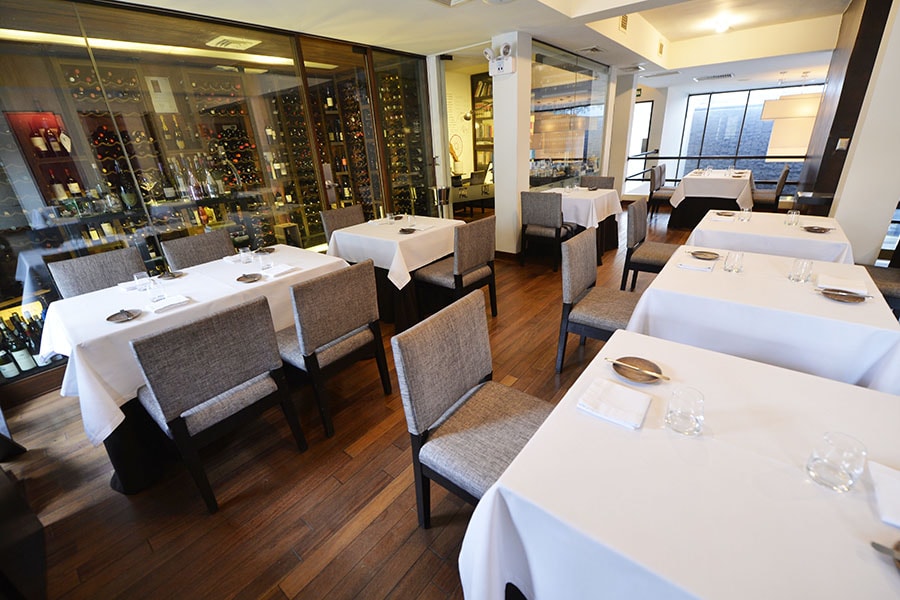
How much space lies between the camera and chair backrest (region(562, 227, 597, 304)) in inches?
84.2

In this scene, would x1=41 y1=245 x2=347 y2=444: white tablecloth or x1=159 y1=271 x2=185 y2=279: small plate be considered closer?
x1=41 y1=245 x2=347 y2=444: white tablecloth

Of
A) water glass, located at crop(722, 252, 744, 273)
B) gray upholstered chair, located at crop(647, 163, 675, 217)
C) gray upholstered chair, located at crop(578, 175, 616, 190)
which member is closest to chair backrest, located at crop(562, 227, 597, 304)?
water glass, located at crop(722, 252, 744, 273)

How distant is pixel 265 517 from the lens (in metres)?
1.62

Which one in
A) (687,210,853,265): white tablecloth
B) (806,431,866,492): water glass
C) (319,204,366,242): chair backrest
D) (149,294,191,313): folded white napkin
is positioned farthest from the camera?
(319,204,366,242): chair backrest

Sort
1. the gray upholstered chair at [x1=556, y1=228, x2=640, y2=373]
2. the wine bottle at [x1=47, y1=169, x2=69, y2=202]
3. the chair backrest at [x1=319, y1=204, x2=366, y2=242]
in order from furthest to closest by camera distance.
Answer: the chair backrest at [x1=319, y1=204, x2=366, y2=242] → the wine bottle at [x1=47, y1=169, x2=69, y2=202] → the gray upholstered chair at [x1=556, y1=228, x2=640, y2=373]

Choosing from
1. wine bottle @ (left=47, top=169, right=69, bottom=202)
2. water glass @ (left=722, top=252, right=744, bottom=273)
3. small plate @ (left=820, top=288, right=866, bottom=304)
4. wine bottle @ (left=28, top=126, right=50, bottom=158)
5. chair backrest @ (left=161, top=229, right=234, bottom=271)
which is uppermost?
wine bottle @ (left=28, top=126, right=50, bottom=158)

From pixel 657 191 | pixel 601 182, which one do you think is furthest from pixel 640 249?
pixel 657 191

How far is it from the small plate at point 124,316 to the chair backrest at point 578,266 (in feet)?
7.17

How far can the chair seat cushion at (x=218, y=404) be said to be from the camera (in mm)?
1547

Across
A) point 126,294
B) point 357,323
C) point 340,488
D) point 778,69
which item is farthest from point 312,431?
point 778,69

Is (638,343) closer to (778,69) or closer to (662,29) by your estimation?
(662,29)

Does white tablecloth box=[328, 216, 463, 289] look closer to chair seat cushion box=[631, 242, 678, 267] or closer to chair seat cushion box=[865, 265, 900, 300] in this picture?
chair seat cushion box=[631, 242, 678, 267]

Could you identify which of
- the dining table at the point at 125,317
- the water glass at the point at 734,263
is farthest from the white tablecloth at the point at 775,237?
the dining table at the point at 125,317

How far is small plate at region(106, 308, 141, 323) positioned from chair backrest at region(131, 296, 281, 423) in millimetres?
596
